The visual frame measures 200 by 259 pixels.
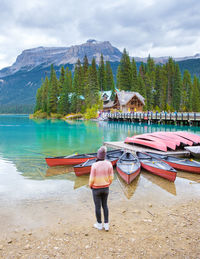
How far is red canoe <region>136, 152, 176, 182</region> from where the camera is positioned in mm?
10570

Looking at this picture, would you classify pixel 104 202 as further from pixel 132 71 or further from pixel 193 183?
pixel 132 71

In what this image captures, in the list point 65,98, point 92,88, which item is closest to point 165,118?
point 92,88

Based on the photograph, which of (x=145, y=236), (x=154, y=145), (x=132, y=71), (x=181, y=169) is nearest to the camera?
(x=145, y=236)

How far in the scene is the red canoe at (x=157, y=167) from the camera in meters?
10.6

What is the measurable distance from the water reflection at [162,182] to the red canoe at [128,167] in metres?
0.73

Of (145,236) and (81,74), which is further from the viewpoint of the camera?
(81,74)

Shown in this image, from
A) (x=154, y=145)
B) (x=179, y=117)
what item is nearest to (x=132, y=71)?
(x=179, y=117)

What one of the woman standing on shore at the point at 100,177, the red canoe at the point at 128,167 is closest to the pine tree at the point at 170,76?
the red canoe at the point at 128,167

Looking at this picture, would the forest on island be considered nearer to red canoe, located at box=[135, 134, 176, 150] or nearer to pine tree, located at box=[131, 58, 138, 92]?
pine tree, located at box=[131, 58, 138, 92]

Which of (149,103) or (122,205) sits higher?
(149,103)

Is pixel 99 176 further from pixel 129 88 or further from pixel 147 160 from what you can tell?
pixel 129 88

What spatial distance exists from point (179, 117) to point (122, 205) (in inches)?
1865

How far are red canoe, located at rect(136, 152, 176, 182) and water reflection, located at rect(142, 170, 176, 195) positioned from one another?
195 millimetres

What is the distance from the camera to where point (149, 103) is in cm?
8775
